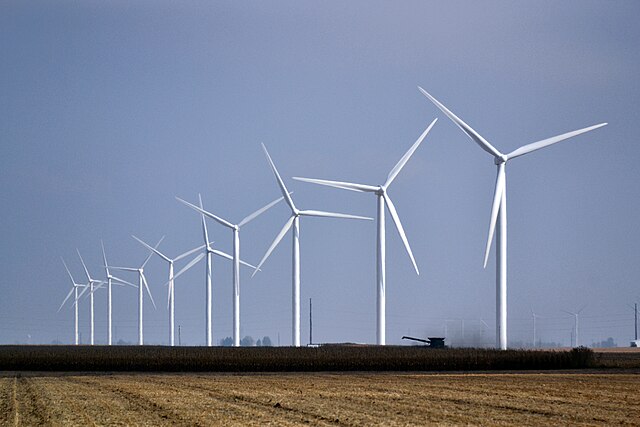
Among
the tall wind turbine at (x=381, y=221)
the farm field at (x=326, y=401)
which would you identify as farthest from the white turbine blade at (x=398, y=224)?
the farm field at (x=326, y=401)

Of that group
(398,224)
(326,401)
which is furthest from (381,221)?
(326,401)

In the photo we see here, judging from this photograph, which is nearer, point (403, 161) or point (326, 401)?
point (326, 401)

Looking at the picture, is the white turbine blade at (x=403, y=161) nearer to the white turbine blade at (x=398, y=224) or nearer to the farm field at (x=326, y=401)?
the white turbine blade at (x=398, y=224)

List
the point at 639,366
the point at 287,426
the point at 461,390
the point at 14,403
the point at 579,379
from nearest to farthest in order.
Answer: the point at 287,426, the point at 14,403, the point at 461,390, the point at 579,379, the point at 639,366

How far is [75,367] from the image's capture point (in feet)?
264

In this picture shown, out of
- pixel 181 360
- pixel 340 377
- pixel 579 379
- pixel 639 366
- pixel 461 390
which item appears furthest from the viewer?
pixel 181 360

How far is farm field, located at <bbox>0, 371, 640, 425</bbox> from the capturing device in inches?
1346

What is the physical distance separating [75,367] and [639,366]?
1407 inches

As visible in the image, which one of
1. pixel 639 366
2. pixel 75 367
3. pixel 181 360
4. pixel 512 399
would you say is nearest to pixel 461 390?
pixel 512 399

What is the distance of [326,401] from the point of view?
1629 inches

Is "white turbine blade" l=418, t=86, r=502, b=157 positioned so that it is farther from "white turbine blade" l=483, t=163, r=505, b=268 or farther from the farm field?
the farm field

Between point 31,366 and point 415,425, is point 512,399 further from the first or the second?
point 31,366

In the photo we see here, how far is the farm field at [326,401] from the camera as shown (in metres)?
34.2

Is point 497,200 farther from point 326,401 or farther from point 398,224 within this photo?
point 326,401
